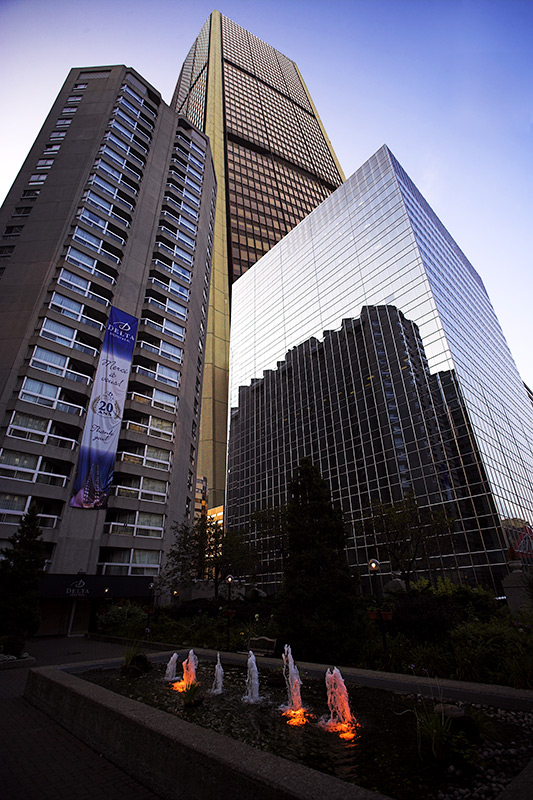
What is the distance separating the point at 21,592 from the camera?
655 inches

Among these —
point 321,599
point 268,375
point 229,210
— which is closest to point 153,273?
point 268,375

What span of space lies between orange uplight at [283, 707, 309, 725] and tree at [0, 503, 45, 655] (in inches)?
528

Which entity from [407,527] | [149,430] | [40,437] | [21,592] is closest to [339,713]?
[21,592]

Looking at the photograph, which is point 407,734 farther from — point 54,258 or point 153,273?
point 153,273

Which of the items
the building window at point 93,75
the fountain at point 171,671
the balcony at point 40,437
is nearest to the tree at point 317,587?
the fountain at point 171,671

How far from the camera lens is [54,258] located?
119 ft

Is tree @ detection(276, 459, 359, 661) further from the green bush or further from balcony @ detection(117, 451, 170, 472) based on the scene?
balcony @ detection(117, 451, 170, 472)

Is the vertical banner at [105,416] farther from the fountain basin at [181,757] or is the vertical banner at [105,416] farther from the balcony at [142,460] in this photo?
the fountain basin at [181,757]

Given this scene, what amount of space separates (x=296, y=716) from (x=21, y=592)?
15.2m

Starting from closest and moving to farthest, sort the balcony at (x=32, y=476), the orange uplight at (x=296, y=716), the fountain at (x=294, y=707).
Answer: the orange uplight at (x=296, y=716)
the fountain at (x=294, y=707)
the balcony at (x=32, y=476)

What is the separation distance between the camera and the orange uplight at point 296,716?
659 centimetres

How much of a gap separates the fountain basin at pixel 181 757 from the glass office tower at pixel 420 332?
31.3m

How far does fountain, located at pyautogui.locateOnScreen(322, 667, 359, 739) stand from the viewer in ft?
20.0

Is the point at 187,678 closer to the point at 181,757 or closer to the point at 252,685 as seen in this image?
the point at 252,685
